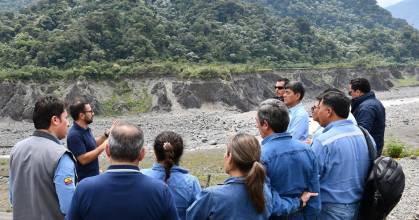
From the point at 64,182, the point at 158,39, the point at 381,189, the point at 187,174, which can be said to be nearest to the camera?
the point at 64,182

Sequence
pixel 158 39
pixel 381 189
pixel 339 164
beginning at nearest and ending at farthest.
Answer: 1. pixel 381 189
2. pixel 339 164
3. pixel 158 39

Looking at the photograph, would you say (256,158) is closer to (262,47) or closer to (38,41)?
(38,41)

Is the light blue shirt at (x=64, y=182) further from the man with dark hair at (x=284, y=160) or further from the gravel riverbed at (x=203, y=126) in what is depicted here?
the gravel riverbed at (x=203, y=126)

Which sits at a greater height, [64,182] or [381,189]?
[64,182]

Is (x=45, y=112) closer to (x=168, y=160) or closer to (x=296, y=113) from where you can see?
(x=168, y=160)

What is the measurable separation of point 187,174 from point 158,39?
4594 cm

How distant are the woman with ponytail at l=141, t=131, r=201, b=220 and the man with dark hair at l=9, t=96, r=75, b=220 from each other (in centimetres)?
58

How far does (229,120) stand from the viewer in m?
35.7

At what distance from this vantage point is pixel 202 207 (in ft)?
9.79

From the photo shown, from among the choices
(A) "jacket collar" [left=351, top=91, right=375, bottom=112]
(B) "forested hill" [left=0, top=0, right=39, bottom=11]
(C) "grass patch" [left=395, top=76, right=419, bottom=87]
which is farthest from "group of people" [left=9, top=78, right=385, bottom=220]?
(B) "forested hill" [left=0, top=0, right=39, bottom=11]

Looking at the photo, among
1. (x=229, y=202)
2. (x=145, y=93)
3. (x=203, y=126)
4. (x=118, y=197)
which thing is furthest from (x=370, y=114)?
(x=145, y=93)

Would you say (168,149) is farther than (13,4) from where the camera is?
No

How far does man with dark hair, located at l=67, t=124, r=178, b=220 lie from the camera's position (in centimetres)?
260

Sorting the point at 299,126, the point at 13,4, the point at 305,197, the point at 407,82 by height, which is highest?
the point at 13,4
